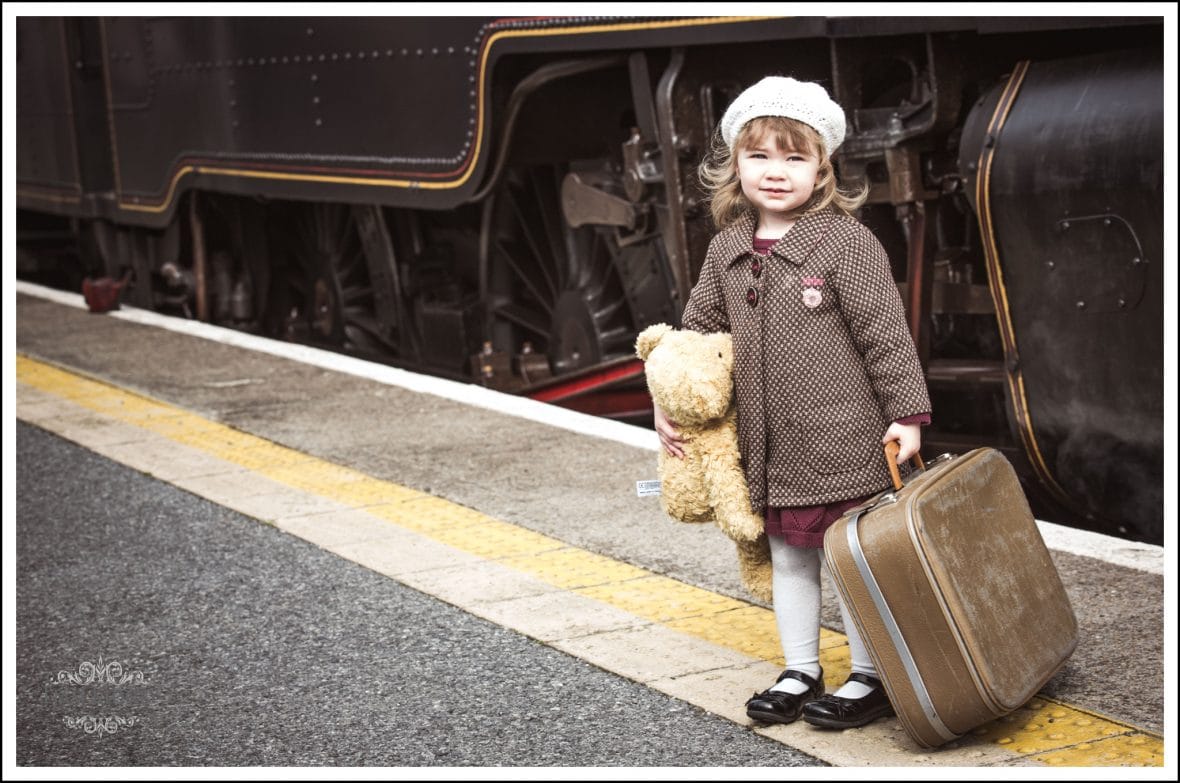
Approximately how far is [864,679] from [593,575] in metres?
1.11

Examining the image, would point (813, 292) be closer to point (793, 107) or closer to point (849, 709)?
point (793, 107)

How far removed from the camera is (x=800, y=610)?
3375 mm

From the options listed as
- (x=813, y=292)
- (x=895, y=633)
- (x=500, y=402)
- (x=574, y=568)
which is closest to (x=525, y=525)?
(x=574, y=568)

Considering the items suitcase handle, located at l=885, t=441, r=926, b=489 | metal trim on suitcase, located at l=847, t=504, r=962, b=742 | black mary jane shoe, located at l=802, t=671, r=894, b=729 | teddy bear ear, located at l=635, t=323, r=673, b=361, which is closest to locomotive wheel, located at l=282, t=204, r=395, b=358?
teddy bear ear, located at l=635, t=323, r=673, b=361

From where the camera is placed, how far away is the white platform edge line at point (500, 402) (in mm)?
4227

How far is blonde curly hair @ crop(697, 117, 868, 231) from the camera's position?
10.5 feet

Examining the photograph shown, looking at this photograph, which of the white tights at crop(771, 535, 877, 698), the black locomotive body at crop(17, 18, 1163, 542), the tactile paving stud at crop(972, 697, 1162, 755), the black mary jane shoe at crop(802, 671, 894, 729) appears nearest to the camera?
the tactile paving stud at crop(972, 697, 1162, 755)

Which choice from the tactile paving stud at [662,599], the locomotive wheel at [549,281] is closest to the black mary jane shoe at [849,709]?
the tactile paving stud at [662,599]

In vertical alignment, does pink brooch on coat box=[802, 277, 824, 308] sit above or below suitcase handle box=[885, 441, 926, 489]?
above

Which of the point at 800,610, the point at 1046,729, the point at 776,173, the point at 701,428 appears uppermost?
the point at 776,173

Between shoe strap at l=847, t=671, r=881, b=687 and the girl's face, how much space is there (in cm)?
91

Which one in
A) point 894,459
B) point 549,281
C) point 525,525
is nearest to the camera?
point 894,459

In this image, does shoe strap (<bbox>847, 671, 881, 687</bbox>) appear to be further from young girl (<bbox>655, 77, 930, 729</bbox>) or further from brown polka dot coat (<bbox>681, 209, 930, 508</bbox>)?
brown polka dot coat (<bbox>681, 209, 930, 508</bbox>)

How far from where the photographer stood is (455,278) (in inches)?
332
